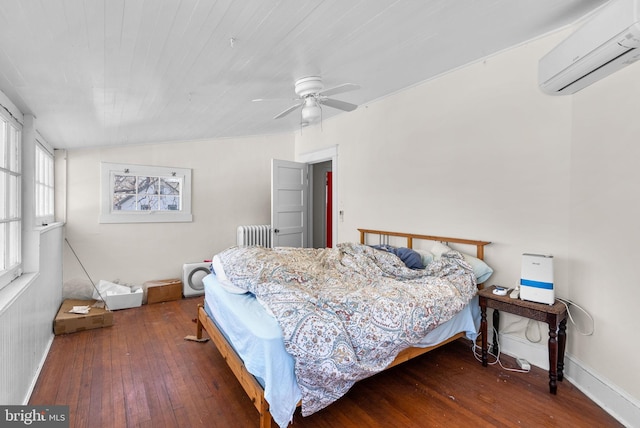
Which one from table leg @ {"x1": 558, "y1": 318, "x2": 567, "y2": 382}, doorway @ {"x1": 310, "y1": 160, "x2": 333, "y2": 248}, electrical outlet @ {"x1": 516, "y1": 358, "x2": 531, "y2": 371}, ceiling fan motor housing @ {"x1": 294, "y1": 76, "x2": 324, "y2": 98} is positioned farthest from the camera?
doorway @ {"x1": 310, "y1": 160, "x2": 333, "y2": 248}

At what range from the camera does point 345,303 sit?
1981 millimetres

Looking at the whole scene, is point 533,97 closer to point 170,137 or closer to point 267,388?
point 267,388

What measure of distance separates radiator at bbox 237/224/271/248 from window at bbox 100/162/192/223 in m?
0.80

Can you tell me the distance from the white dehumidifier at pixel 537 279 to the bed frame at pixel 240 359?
495 mm

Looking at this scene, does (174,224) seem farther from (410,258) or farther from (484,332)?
(484,332)

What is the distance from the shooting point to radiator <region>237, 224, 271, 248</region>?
476cm

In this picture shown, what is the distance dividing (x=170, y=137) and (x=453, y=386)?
163 inches

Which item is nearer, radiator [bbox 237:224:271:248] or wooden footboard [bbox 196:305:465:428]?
wooden footboard [bbox 196:305:465:428]

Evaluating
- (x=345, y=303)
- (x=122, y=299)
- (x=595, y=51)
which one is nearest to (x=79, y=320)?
(x=122, y=299)

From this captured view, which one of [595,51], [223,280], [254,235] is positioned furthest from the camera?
[254,235]

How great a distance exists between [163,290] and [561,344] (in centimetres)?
426

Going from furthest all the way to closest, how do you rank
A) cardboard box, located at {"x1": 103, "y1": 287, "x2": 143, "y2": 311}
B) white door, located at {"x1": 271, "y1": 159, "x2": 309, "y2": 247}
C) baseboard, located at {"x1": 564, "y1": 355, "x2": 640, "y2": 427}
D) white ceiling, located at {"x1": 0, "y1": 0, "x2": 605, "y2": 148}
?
1. white door, located at {"x1": 271, "y1": 159, "x2": 309, "y2": 247}
2. cardboard box, located at {"x1": 103, "y1": 287, "x2": 143, "y2": 311}
3. baseboard, located at {"x1": 564, "y1": 355, "x2": 640, "y2": 427}
4. white ceiling, located at {"x1": 0, "y1": 0, "x2": 605, "y2": 148}

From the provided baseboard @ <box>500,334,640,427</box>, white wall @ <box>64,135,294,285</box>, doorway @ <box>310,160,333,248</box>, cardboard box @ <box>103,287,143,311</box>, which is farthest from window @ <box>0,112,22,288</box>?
doorway @ <box>310,160,333,248</box>

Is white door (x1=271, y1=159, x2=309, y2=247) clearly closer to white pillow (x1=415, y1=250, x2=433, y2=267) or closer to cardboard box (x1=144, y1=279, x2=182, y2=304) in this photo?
cardboard box (x1=144, y1=279, x2=182, y2=304)
